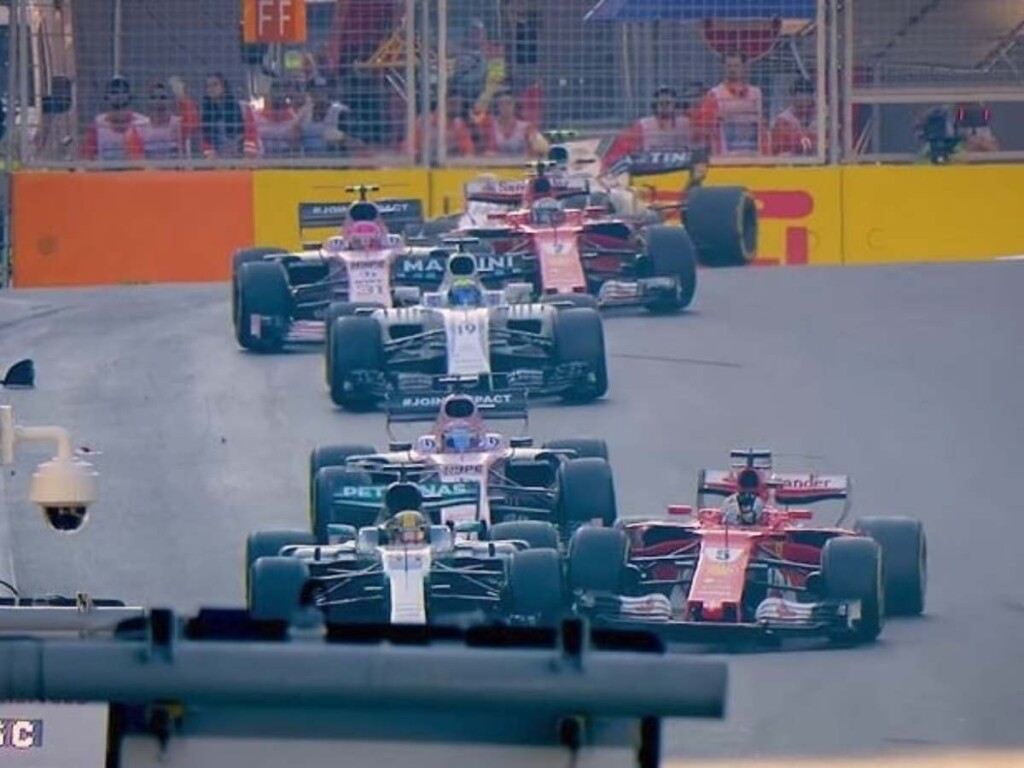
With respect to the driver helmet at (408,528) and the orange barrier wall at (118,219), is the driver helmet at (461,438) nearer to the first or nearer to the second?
the driver helmet at (408,528)

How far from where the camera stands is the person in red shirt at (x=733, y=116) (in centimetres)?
2131

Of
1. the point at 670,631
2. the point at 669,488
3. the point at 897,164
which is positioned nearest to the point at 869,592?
the point at 670,631

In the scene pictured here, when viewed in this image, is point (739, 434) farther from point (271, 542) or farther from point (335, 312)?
point (271, 542)

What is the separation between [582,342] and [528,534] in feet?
12.7

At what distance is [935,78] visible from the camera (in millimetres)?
21766

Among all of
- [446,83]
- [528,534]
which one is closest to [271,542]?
[528,534]

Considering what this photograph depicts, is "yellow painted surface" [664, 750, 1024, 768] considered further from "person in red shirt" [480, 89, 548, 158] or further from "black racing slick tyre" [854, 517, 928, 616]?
"person in red shirt" [480, 89, 548, 158]

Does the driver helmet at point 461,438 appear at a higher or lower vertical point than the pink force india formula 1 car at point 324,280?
lower

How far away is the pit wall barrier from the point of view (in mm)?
20984

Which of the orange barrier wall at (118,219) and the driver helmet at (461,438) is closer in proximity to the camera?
the driver helmet at (461,438)

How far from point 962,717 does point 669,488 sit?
3.81 m

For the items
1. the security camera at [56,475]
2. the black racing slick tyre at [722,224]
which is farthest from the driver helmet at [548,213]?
the security camera at [56,475]

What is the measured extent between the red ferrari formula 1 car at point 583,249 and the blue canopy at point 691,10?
11.0 feet

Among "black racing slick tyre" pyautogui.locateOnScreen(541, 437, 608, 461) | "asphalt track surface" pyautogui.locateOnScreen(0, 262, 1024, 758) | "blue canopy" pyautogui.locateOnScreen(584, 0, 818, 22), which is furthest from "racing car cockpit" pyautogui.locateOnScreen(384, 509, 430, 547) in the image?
"blue canopy" pyautogui.locateOnScreen(584, 0, 818, 22)
